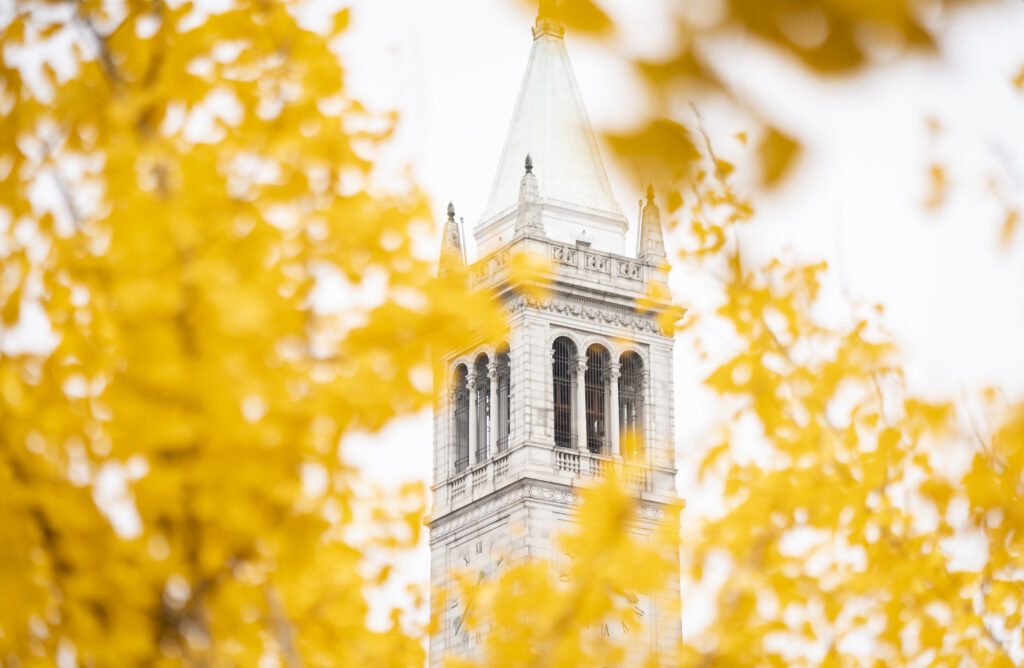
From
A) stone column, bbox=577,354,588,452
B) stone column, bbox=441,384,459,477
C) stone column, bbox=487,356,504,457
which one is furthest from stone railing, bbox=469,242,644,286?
stone column, bbox=441,384,459,477

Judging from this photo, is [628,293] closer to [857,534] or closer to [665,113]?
[857,534]

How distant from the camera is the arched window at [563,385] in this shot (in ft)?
112

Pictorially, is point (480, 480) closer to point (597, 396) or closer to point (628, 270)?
point (597, 396)

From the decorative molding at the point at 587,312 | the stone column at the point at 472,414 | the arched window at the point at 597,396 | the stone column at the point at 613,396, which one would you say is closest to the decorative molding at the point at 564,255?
the decorative molding at the point at 587,312

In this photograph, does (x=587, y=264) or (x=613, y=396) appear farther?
(x=613, y=396)

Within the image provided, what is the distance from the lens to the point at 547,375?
111 feet

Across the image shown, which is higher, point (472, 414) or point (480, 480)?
point (472, 414)

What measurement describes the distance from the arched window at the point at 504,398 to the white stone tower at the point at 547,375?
37mm

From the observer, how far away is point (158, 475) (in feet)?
11.4

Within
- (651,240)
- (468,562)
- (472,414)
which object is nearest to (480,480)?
(468,562)

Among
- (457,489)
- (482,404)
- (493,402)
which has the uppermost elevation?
(482,404)

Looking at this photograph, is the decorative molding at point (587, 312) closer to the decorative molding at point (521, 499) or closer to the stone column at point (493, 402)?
the stone column at point (493, 402)

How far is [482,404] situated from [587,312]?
3.19 m

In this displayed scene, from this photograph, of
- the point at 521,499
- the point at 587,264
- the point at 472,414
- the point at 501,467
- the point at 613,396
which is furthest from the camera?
the point at 472,414
